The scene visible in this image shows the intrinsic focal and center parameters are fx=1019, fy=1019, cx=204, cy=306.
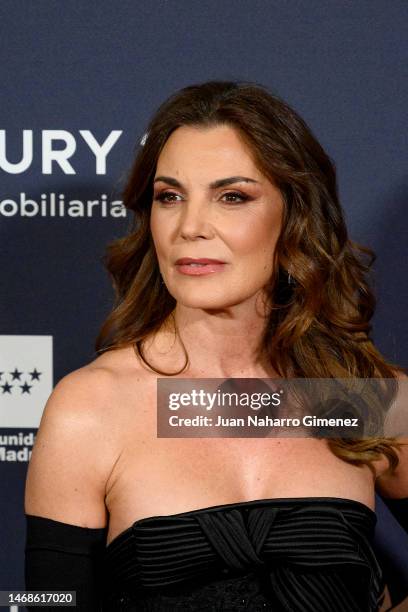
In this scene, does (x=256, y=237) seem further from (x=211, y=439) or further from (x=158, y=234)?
(x=211, y=439)

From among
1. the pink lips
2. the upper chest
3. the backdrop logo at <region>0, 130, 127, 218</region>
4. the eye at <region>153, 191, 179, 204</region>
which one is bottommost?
the upper chest

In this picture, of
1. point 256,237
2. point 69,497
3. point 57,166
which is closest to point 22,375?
Answer: point 57,166

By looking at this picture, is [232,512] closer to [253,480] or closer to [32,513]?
[253,480]

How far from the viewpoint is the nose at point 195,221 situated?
1293mm

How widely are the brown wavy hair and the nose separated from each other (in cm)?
10

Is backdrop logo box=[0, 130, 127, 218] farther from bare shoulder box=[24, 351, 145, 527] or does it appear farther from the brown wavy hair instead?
bare shoulder box=[24, 351, 145, 527]

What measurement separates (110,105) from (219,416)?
588mm

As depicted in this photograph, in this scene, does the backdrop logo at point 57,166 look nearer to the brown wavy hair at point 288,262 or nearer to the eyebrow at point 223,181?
the brown wavy hair at point 288,262

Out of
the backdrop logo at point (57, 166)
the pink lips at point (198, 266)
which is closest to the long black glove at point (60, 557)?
the pink lips at point (198, 266)

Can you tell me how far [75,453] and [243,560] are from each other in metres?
0.25

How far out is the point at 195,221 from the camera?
4.25 feet

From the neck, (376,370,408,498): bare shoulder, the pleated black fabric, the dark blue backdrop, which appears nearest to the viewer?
the pleated black fabric

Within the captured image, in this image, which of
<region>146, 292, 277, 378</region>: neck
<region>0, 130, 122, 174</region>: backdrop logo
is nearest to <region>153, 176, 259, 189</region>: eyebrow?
<region>146, 292, 277, 378</region>: neck

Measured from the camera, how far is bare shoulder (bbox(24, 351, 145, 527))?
129 cm
